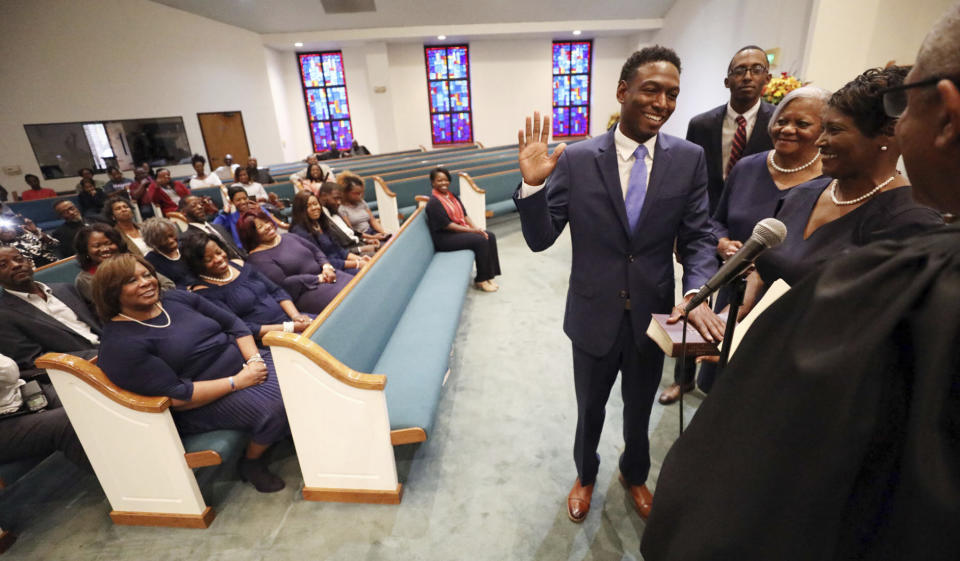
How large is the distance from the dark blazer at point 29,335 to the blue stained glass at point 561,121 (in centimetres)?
1305

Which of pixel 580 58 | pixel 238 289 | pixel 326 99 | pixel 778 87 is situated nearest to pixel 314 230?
pixel 238 289

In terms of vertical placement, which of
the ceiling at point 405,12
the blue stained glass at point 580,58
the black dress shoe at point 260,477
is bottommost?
the black dress shoe at point 260,477

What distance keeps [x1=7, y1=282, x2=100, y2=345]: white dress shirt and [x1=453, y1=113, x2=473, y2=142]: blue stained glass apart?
39.5 ft

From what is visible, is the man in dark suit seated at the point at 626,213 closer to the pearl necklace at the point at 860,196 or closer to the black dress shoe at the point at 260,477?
the pearl necklace at the point at 860,196

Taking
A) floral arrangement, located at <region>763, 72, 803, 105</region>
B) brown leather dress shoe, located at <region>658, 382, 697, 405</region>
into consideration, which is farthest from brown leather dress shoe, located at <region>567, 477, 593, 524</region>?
floral arrangement, located at <region>763, 72, 803, 105</region>

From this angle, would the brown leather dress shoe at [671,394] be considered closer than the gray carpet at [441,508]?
No

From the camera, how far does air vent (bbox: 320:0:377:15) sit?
9641mm

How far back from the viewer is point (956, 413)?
1.15 feet

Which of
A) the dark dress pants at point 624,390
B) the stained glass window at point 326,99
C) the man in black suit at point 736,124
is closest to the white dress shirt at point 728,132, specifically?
the man in black suit at point 736,124

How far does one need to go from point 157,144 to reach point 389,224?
7.03 metres

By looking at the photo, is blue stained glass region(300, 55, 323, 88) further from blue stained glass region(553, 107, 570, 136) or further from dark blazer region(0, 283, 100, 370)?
dark blazer region(0, 283, 100, 370)

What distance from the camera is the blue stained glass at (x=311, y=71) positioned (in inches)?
487

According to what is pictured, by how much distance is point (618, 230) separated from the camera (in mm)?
1387

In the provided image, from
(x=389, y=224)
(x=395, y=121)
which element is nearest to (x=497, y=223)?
(x=389, y=224)
